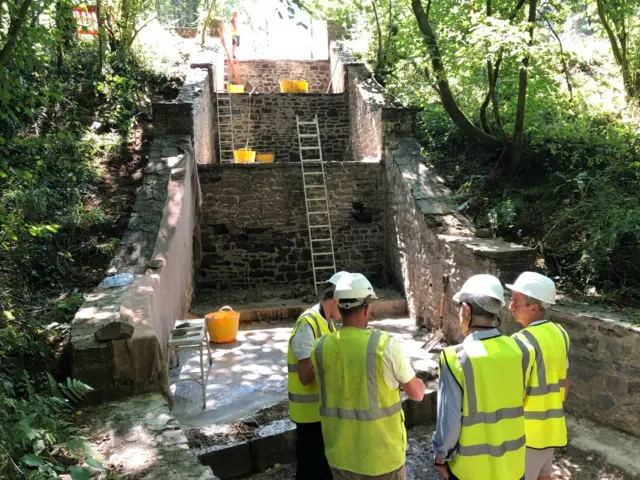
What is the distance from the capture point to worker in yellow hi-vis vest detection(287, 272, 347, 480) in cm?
274

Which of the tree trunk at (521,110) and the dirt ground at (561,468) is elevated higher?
the tree trunk at (521,110)

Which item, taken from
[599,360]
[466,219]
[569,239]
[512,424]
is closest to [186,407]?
[512,424]

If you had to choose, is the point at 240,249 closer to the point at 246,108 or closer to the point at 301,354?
the point at 246,108

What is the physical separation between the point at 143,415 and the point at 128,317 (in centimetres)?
87

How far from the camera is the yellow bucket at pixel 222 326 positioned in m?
6.29

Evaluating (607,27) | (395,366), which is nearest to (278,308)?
(395,366)

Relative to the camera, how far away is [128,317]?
12.4 ft

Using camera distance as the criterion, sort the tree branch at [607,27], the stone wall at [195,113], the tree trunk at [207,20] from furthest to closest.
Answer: the tree trunk at [207,20]
the stone wall at [195,113]
the tree branch at [607,27]

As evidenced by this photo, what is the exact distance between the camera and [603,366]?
4.05 meters

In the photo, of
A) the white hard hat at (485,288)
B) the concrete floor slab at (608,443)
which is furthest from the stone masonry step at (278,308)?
the white hard hat at (485,288)

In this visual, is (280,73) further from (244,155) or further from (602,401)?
(602,401)

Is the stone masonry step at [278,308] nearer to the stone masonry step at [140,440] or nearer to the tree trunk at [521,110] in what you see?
the tree trunk at [521,110]

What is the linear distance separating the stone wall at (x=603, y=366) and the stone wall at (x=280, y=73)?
1145cm

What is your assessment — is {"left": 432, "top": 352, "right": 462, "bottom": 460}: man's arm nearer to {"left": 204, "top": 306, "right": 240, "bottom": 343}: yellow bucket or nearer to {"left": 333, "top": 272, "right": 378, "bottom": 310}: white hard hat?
{"left": 333, "top": 272, "right": 378, "bottom": 310}: white hard hat
